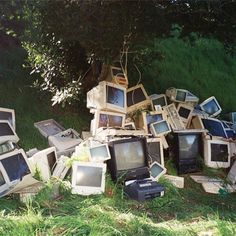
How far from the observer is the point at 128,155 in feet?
18.2

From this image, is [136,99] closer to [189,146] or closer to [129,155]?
[189,146]

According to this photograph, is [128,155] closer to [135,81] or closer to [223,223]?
[223,223]

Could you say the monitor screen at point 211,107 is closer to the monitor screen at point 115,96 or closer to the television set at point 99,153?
the monitor screen at point 115,96

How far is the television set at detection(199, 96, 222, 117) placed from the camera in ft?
24.4

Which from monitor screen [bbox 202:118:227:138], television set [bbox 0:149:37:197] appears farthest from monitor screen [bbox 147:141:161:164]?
television set [bbox 0:149:37:197]

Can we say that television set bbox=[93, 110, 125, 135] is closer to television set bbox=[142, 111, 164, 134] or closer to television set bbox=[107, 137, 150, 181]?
television set bbox=[142, 111, 164, 134]

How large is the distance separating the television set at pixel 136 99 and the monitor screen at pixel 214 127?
104 cm

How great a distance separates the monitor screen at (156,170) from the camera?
5750 mm

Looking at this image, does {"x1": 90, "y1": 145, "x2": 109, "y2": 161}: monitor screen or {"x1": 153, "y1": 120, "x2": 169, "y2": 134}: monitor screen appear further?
{"x1": 153, "y1": 120, "x2": 169, "y2": 134}: monitor screen

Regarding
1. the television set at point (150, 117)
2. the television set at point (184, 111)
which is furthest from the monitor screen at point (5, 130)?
the television set at point (184, 111)

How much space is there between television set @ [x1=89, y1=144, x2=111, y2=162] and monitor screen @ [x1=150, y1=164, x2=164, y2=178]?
673 mm

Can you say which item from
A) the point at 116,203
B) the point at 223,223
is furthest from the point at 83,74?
the point at 223,223

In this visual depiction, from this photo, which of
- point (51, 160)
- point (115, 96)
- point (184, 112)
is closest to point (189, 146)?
point (184, 112)

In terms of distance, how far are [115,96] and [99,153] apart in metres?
1.05
